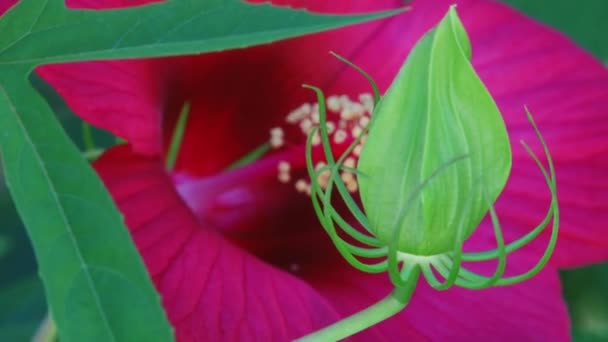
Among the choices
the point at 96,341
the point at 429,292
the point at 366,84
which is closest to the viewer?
the point at 96,341

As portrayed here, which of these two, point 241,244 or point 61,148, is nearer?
point 61,148

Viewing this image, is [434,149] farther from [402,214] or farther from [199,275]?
[199,275]

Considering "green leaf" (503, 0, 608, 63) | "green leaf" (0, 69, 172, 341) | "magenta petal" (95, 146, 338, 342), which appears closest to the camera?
"green leaf" (0, 69, 172, 341)

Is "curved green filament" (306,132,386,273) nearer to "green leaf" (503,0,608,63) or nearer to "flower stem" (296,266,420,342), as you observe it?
"flower stem" (296,266,420,342)

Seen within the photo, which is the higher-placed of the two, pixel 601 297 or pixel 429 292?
pixel 429 292

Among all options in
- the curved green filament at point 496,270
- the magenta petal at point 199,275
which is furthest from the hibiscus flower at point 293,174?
the curved green filament at point 496,270

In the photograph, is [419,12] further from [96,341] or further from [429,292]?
[96,341]

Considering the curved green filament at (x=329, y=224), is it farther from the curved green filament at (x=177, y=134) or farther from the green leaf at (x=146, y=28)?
the curved green filament at (x=177, y=134)

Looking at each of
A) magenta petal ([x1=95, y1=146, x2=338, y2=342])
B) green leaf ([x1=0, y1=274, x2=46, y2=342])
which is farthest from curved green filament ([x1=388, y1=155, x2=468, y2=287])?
green leaf ([x1=0, y1=274, x2=46, y2=342])

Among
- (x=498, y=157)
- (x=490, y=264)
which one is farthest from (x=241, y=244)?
(x=498, y=157)
